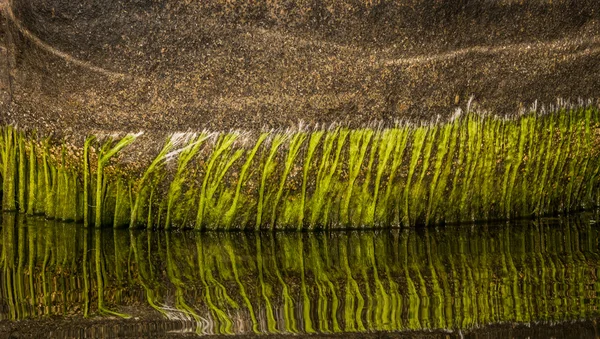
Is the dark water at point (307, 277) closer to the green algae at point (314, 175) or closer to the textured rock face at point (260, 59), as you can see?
the green algae at point (314, 175)

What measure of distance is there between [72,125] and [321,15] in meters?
1.04

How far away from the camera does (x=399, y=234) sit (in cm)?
393

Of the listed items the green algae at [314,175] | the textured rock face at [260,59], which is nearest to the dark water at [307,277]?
the green algae at [314,175]

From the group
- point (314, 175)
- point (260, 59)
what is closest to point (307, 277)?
point (314, 175)

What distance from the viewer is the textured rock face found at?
3729mm

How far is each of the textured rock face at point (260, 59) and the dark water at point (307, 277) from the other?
454 mm

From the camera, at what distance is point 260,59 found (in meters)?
3.77

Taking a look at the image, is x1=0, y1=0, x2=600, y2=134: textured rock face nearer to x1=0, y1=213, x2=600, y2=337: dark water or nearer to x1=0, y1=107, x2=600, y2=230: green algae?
x1=0, y1=107, x2=600, y2=230: green algae

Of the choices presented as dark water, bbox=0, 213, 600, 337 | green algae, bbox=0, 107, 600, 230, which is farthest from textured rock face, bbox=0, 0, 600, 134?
dark water, bbox=0, 213, 600, 337

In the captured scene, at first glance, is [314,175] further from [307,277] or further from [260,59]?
[307,277]

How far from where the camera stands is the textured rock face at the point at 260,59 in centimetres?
373

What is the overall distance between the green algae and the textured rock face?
0.09 m

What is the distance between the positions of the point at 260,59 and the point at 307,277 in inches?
34.9

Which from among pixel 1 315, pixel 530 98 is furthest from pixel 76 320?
pixel 530 98
